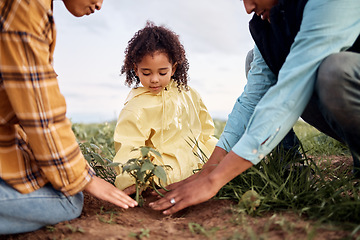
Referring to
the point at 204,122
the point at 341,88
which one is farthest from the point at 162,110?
the point at 341,88

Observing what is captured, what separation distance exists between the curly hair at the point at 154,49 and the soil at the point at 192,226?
3.71 ft

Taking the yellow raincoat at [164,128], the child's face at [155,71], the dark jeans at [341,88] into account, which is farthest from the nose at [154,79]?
the dark jeans at [341,88]

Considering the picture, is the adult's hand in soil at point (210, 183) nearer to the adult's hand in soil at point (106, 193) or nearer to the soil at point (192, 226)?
the soil at point (192, 226)

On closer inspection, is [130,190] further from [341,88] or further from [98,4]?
[341,88]

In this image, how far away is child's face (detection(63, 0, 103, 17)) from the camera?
168 cm

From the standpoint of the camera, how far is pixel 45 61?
1522 millimetres

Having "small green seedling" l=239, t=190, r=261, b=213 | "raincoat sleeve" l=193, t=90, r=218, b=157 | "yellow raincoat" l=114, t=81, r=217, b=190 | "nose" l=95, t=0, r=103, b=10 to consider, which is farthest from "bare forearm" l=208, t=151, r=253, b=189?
"raincoat sleeve" l=193, t=90, r=218, b=157

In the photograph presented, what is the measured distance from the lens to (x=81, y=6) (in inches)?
66.7

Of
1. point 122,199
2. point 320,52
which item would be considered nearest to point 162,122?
point 122,199

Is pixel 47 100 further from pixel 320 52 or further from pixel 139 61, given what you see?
pixel 320 52

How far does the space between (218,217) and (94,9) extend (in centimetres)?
121

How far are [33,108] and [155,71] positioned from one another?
1114 millimetres

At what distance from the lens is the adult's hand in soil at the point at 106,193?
1.69m

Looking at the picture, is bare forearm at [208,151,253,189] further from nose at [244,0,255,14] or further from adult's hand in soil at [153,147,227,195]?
nose at [244,0,255,14]
